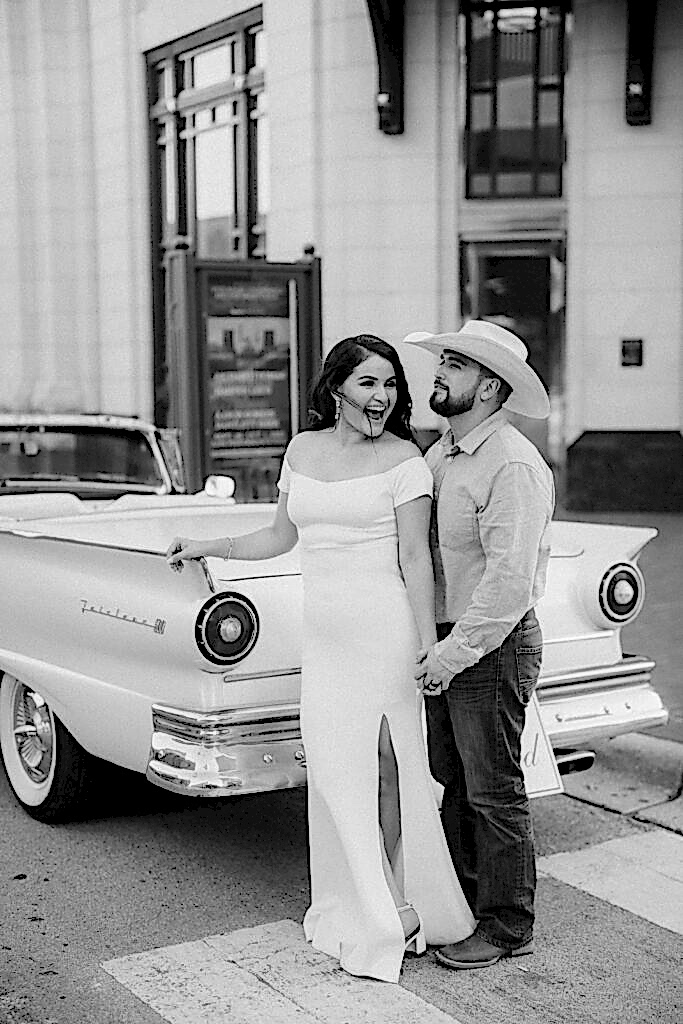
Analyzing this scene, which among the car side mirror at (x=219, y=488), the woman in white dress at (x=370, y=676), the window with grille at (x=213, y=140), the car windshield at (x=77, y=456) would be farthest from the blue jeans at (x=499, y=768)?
the window with grille at (x=213, y=140)

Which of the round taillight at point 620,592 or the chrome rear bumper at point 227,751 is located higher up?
the round taillight at point 620,592

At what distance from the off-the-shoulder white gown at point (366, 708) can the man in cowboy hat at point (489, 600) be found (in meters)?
0.10

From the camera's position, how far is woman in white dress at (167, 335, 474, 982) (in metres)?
3.65

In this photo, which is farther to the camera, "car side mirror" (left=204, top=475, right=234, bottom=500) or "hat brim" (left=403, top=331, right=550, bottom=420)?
"car side mirror" (left=204, top=475, right=234, bottom=500)

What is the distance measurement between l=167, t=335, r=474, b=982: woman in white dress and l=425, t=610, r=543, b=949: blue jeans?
105 millimetres

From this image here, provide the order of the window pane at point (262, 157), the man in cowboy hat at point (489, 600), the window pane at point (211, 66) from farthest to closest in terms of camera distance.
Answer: the window pane at point (211, 66), the window pane at point (262, 157), the man in cowboy hat at point (489, 600)

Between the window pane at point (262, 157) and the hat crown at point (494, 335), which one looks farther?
the window pane at point (262, 157)

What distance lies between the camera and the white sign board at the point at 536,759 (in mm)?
3994

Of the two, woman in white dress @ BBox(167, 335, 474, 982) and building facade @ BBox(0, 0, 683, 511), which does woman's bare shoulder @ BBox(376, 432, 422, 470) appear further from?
building facade @ BBox(0, 0, 683, 511)

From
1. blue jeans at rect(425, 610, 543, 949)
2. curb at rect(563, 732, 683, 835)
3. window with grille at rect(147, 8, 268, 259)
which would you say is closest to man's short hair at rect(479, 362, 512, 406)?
blue jeans at rect(425, 610, 543, 949)

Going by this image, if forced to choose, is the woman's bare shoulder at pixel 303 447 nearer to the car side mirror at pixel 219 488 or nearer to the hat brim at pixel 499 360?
the hat brim at pixel 499 360

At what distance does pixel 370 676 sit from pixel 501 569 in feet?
1.57

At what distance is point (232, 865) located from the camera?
4.54 m

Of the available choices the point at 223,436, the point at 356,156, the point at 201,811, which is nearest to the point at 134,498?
the point at 201,811
